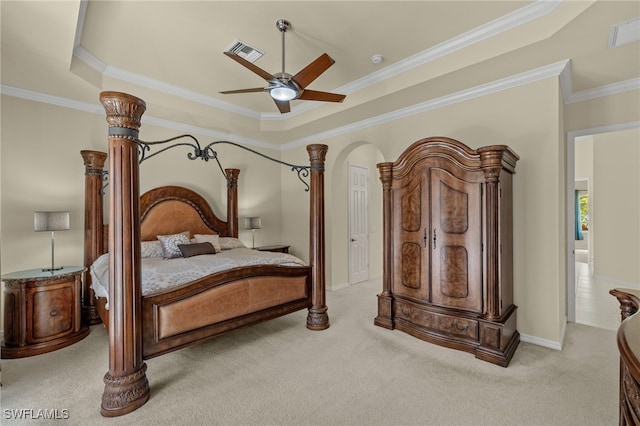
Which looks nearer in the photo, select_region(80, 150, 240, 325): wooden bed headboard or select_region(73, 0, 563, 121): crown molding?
select_region(73, 0, 563, 121): crown molding

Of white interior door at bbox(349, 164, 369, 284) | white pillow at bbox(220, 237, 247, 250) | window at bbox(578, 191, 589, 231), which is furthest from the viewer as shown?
window at bbox(578, 191, 589, 231)

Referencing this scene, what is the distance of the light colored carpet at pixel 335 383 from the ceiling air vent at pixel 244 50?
3.14 m

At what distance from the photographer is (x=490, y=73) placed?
3.22 metres

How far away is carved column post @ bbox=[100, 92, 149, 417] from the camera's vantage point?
2.09m

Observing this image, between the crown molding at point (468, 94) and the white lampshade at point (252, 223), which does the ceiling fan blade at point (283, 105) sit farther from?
the white lampshade at point (252, 223)

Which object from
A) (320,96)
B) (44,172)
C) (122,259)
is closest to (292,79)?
(320,96)

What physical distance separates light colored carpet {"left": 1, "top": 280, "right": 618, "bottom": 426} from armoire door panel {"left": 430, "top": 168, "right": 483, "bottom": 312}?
560mm

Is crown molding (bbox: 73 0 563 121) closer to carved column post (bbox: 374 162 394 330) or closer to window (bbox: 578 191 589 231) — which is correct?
carved column post (bbox: 374 162 394 330)

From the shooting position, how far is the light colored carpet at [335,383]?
2043mm

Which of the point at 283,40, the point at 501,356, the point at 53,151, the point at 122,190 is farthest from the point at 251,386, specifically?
the point at 53,151

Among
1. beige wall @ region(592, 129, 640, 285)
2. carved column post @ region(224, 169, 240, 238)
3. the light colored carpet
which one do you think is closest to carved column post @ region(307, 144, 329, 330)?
the light colored carpet

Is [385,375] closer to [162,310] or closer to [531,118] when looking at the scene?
[162,310]

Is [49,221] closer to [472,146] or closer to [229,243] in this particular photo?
[229,243]

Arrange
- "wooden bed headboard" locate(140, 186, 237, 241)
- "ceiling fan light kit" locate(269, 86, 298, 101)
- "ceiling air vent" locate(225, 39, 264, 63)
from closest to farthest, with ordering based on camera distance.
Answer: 1. "ceiling fan light kit" locate(269, 86, 298, 101)
2. "ceiling air vent" locate(225, 39, 264, 63)
3. "wooden bed headboard" locate(140, 186, 237, 241)
